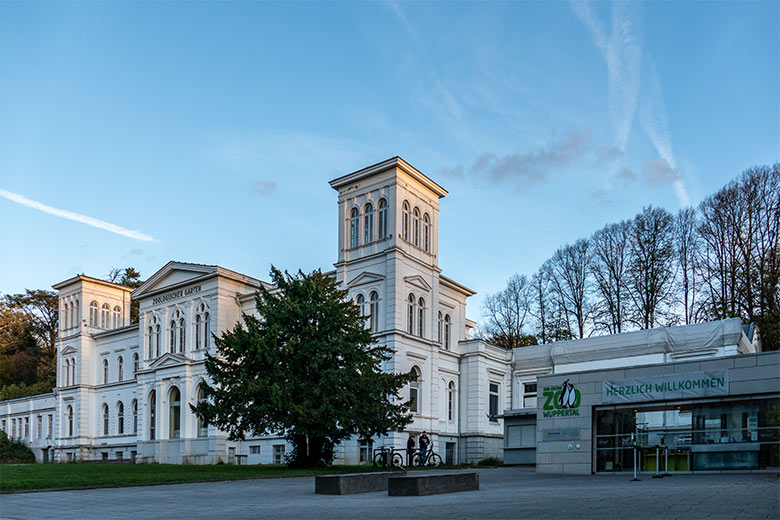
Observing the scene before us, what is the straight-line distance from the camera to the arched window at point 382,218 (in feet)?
139

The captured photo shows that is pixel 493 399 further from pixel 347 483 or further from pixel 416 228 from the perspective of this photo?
pixel 347 483

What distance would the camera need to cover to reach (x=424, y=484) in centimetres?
1595

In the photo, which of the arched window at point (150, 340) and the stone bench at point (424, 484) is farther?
the arched window at point (150, 340)

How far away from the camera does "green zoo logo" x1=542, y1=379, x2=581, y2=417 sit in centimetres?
2590

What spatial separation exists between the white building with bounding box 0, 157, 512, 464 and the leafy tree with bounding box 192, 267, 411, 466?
8.64 metres

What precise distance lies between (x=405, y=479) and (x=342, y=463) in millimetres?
25342

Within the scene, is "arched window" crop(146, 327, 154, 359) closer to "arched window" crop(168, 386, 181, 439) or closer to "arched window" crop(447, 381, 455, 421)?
"arched window" crop(168, 386, 181, 439)

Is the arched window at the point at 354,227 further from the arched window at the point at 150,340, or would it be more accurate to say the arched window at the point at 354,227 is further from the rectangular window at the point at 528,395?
the arched window at the point at 150,340

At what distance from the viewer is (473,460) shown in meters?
44.9

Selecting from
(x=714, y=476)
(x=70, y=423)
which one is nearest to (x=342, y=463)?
(x=714, y=476)

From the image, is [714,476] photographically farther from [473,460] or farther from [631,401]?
[473,460]

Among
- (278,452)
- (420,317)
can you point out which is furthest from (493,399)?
(278,452)

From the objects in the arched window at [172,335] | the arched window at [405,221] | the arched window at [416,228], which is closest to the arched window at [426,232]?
the arched window at [416,228]

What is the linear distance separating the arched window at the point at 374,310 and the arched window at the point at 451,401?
23.5 feet
